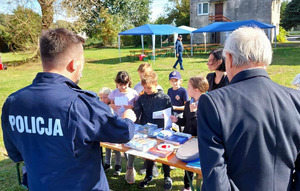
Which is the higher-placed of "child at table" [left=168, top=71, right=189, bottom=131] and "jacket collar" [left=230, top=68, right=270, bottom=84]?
"jacket collar" [left=230, top=68, right=270, bottom=84]

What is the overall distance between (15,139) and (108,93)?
252cm

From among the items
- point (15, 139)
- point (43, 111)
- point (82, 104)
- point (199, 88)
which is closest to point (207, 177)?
point (82, 104)

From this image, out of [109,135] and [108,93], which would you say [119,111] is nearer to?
[108,93]

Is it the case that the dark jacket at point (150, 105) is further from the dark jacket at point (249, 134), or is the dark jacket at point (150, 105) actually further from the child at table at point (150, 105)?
the dark jacket at point (249, 134)

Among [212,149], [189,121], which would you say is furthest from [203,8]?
[212,149]

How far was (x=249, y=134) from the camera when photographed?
1227 mm

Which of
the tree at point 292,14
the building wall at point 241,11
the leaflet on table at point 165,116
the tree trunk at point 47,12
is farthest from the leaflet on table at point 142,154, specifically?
the tree at point 292,14

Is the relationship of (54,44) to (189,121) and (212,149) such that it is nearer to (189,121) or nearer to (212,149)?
(212,149)

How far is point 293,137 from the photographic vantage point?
1287 mm

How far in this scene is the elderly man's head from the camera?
128 cm

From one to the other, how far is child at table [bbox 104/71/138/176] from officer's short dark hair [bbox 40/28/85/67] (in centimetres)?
197

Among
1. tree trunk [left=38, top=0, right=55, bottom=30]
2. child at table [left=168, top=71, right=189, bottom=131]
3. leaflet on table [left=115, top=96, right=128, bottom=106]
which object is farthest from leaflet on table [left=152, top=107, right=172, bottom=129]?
tree trunk [left=38, top=0, right=55, bottom=30]

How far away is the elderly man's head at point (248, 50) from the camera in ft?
4.21

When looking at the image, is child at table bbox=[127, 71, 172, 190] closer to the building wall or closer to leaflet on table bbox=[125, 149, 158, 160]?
leaflet on table bbox=[125, 149, 158, 160]
